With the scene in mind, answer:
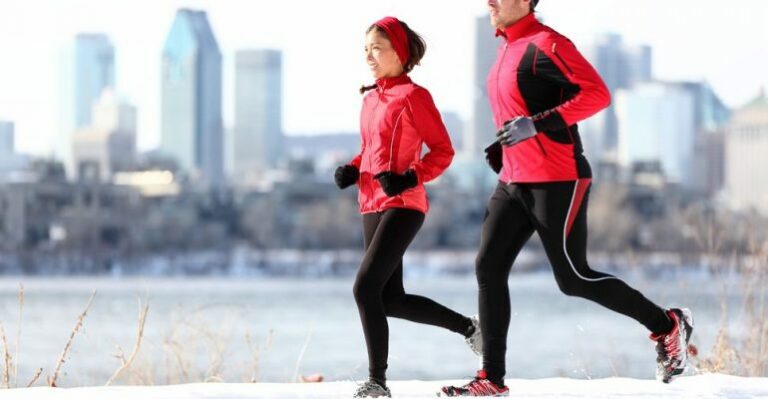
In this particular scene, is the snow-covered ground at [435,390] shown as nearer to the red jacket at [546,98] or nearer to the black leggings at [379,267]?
the black leggings at [379,267]

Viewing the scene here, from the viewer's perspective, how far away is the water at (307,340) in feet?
23.1

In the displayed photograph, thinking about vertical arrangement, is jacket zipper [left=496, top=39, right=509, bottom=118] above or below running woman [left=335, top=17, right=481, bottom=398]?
above

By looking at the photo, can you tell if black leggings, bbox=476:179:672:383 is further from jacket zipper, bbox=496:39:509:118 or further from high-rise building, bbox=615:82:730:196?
high-rise building, bbox=615:82:730:196

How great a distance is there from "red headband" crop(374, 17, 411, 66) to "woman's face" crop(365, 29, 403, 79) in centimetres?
2

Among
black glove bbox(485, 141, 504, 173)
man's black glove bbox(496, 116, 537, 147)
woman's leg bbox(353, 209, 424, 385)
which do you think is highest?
man's black glove bbox(496, 116, 537, 147)

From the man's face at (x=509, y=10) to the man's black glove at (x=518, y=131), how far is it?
0.41 metres

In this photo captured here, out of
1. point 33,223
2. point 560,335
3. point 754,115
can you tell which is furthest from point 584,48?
point 560,335

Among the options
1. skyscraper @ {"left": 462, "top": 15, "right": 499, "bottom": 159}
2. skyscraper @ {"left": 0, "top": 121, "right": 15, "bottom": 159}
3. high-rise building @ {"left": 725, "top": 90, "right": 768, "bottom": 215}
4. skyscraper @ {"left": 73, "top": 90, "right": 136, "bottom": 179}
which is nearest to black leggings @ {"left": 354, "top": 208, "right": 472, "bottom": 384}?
skyscraper @ {"left": 462, "top": 15, "right": 499, "bottom": 159}

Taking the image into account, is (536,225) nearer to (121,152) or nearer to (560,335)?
(560,335)

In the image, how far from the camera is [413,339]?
90.9 ft

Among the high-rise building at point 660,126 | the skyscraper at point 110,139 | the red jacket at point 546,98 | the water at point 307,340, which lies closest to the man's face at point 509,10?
the red jacket at point 546,98

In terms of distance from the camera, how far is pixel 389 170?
184 inches

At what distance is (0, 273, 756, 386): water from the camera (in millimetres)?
7051

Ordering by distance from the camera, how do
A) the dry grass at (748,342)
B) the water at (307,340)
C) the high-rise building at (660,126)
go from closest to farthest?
the dry grass at (748,342) → the water at (307,340) → the high-rise building at (660,126)
